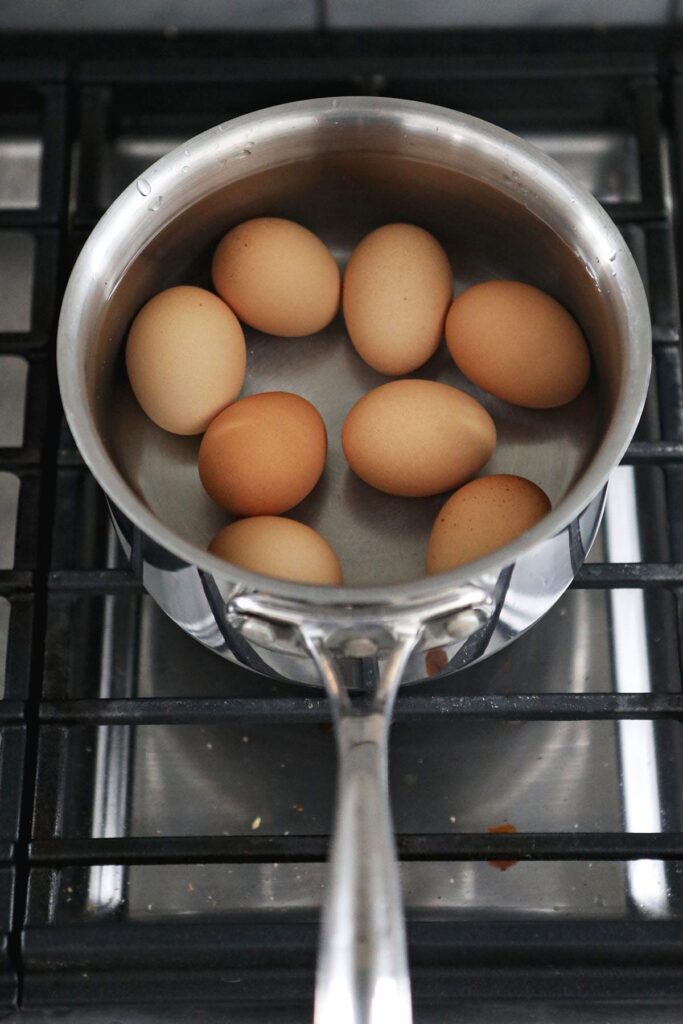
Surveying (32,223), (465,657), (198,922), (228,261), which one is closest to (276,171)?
(228,261)

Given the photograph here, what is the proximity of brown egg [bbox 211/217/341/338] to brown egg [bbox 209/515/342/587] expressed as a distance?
0.49ft

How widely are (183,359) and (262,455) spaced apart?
8cm

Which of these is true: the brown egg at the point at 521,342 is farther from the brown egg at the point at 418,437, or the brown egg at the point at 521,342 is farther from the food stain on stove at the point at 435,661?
the food stain on stove at the point at 435,661

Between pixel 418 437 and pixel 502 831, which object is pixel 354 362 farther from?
pixel 502 831

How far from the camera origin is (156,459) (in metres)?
0.70

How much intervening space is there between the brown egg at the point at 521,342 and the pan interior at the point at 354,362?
0.01 meters

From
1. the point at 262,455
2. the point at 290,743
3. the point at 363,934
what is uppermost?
the point at 262,455

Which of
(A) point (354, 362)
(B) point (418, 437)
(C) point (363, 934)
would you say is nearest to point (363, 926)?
(C) point (363, 934)

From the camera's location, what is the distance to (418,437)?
0.65m

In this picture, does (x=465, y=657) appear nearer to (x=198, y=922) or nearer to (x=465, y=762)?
(x=465, y=762)

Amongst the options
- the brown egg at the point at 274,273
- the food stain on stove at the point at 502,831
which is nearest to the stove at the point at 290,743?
the food stain on stove at the point at 502,831

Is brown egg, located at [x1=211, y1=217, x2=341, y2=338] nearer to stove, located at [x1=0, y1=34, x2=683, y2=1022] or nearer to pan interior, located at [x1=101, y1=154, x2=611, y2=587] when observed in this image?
pan interior, located at [x1=101, y1=154, x2=611, y2=587]

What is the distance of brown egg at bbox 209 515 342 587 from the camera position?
612 mm

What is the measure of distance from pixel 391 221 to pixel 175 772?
38 centimetres
